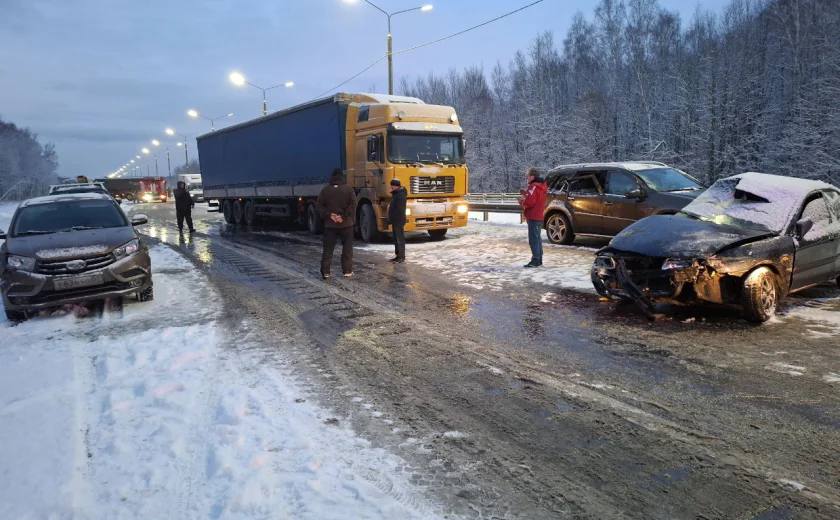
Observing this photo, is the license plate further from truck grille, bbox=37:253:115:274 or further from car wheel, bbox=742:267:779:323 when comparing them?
car wheel, bbox=742:267:779:323

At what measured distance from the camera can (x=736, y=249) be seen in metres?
5.87

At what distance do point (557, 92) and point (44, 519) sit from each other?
191ft

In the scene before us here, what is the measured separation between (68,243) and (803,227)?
30.6ft

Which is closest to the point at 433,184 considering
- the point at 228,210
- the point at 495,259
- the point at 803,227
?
the point at 495,259

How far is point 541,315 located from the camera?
6.61 meters

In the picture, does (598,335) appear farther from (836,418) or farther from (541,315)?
(836,418)

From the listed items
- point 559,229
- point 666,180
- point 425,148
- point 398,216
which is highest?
point 425,148

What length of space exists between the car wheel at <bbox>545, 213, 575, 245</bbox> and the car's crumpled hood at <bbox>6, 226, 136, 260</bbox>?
9.16m

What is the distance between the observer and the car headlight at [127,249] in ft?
24.3

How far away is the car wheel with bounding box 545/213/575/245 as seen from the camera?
12.7 metres

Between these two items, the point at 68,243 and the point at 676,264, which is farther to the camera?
the point at 68,243

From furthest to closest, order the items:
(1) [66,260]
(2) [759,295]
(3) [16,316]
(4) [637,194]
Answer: (4) [637,194] < (3) [16,316] < (1) [66,260] < (2) [759,295]

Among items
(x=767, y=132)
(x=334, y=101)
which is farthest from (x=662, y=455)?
Answer: (x=767, y=132)

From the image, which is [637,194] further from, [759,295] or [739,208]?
[759,295]
